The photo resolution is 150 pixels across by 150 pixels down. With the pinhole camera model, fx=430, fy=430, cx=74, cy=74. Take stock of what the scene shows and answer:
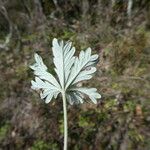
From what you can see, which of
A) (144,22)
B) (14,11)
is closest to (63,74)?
(144,22)

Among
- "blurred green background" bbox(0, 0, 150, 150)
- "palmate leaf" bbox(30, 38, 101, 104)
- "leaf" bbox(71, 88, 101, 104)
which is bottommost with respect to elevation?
"leaf" bbox(71, 88, 101, 104)

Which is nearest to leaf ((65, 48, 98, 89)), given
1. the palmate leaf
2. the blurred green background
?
the palmate leaf

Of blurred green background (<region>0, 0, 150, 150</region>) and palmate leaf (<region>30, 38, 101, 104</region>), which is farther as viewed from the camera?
blurred green background (<region>0, 0, 150, 150</region>)

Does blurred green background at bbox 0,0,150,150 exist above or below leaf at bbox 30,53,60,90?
above

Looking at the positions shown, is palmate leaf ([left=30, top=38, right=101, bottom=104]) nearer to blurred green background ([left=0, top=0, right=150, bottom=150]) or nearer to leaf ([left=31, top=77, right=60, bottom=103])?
leaf ([left=31, top=77, right=60, bottom=103])

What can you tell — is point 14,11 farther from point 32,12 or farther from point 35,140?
point 35,140

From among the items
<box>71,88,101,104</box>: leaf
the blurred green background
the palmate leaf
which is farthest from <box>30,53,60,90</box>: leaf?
the blurred green background
